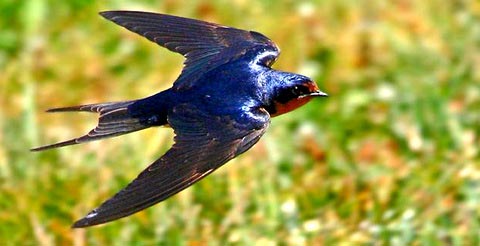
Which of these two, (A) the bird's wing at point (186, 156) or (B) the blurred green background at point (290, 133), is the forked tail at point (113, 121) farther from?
(B) the blurred green background at point (290, 133)

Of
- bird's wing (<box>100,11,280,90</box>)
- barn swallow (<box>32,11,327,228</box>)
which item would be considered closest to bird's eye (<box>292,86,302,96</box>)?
barn swallow (<box>32,11,327,228</box>)

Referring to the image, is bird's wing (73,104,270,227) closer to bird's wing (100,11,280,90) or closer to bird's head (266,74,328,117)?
bird's head (266,74,328,117)

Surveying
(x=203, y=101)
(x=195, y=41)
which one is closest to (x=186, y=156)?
(x=203, y=101)

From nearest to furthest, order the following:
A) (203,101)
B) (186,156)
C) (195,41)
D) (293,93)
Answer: (186,156) < (203,101) < (293,93) < (195,41)

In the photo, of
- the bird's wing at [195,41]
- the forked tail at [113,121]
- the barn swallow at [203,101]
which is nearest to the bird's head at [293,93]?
the barn swallow at [203,101]

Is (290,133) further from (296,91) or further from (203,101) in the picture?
(203,101)

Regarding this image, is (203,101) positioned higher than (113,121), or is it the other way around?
(203,101)

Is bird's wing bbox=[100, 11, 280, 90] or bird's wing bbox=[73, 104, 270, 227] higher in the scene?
bird's wing bbox=[100, 11, 280, 90]
